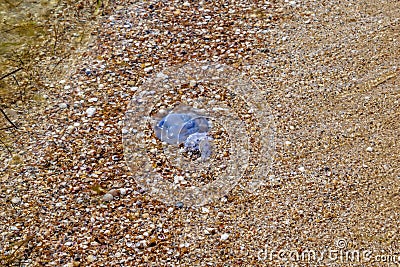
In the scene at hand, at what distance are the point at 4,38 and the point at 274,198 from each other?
8.18ft

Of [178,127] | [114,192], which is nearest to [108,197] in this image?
[114,192]

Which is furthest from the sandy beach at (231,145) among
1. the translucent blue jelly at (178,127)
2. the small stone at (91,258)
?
the translucent blue jelly at (178,127)

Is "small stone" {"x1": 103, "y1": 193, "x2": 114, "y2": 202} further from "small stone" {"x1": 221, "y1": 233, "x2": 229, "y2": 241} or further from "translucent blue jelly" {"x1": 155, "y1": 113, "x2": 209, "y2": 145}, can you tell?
"small stone" {"x1": 221, "y1": 233, "x2": 229, "y2": 241}

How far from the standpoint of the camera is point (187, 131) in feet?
11.6

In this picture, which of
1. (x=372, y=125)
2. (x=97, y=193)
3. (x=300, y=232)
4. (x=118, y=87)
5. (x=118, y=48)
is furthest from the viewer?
(x=118, y=48)

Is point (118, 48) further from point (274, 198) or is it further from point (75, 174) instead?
point (274, 198)

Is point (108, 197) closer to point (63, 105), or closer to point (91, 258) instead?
point (91, 258)

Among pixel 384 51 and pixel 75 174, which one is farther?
pixel 384 51

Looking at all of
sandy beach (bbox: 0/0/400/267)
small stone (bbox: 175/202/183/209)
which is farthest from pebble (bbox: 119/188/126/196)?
small stone (bbox: 175/202/183/209)

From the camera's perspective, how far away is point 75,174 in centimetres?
335

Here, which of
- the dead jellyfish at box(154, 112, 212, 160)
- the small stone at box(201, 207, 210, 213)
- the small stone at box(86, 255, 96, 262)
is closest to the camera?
the small stone at box(86, 255, 96, 262)

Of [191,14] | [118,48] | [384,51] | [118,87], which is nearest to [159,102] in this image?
[118,87]

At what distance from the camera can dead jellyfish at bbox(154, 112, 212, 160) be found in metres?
3.49

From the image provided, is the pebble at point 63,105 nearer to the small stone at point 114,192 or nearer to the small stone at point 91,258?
the small stone at point 114,192
